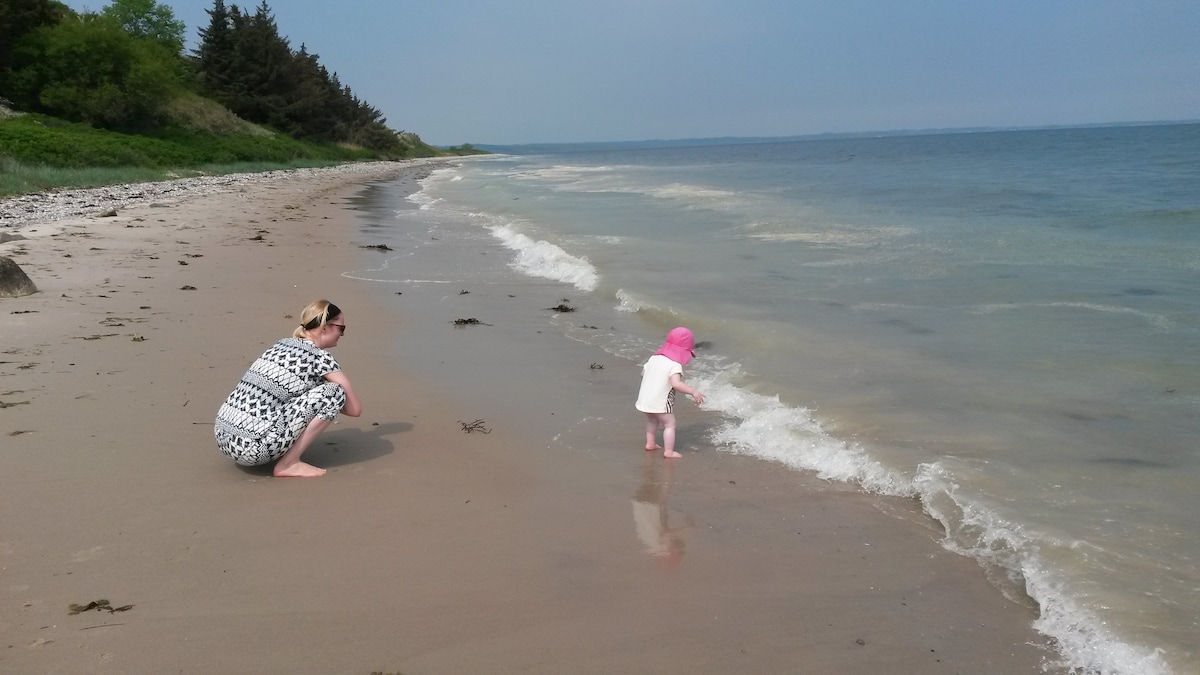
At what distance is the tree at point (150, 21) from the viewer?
232ft

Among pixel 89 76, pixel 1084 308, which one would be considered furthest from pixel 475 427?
pixel 89 76

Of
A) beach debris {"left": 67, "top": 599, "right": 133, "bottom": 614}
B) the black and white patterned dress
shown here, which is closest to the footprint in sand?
beach debris {"left": 67, "top": 599, "right": 133, "bottom": 614}

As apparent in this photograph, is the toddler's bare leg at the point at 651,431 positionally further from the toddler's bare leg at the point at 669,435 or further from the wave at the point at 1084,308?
the wave at the point at 1084,308

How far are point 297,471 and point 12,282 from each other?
6005 mm

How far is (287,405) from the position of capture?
4.99m

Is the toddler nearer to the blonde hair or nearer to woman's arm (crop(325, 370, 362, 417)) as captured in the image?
woman's arm (crop(325, 370, 362, 417))

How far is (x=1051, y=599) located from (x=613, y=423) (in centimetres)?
298

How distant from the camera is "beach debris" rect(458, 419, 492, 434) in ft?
19.0

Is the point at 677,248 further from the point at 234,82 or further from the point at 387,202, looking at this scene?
the point at 234,82

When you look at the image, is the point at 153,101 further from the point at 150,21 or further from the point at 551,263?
the point at 551,263

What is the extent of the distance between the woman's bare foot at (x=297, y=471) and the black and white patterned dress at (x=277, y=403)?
8cm

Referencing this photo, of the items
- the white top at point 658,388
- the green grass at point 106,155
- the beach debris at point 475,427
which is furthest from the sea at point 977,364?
the green grass at point 106,155

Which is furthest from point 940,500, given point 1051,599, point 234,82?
point 234,82

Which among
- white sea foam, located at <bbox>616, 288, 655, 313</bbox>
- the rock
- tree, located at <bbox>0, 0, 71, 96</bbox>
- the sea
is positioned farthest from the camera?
tree, located at <bbox>0, 0, 71, 96</bbox>
